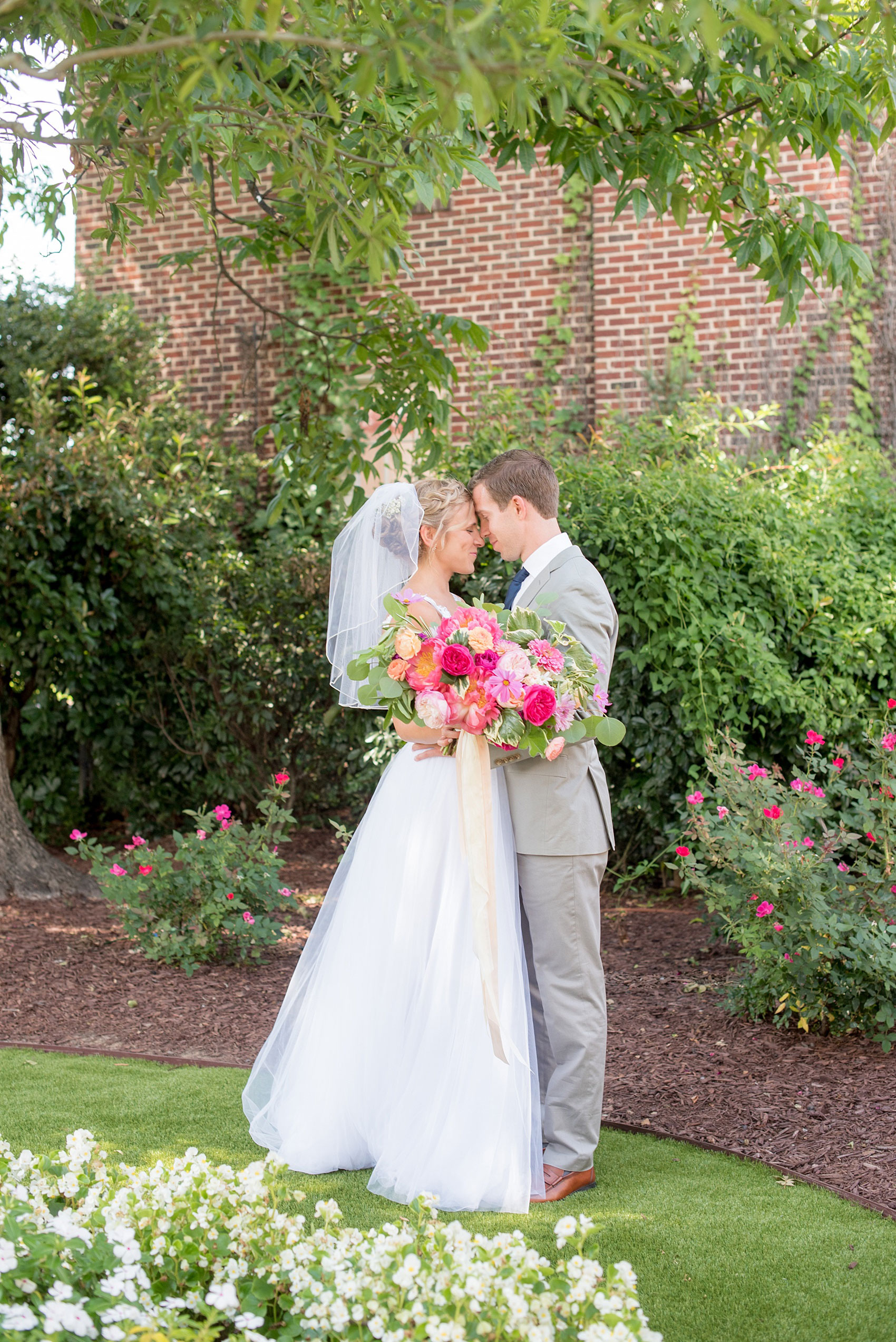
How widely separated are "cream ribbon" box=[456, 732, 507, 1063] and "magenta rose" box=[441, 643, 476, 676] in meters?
0.26

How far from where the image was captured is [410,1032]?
129 inches

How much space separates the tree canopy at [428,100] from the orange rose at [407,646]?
911mm

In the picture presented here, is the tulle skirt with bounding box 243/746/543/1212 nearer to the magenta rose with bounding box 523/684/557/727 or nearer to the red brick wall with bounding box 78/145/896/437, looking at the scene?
the magenta rose with bounding box 523/684/557/727

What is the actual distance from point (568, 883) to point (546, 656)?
0.66 metres

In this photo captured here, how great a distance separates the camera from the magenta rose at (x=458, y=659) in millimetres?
2934

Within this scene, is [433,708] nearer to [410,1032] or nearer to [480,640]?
[480,640]

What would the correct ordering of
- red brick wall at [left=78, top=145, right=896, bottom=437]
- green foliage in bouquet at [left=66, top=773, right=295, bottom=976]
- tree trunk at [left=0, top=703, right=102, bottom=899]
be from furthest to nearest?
red brick wall at [left=78, top=145, right=896, bottom=437]
tree trunk at [left=0, top=703, right=102, bottom=899]
green foliage in bouquet at [left=66, top=773, right=295, bottom=976]

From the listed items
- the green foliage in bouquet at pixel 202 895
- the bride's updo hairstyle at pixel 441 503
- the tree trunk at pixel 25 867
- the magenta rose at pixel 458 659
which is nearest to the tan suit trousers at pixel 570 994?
the magenta rose at pixel 458 659

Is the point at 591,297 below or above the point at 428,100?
above

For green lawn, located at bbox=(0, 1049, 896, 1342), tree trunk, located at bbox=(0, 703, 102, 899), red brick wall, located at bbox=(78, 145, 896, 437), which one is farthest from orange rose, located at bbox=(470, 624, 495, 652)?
red brick wall, located at bbox=(78, 145, 896, 437)

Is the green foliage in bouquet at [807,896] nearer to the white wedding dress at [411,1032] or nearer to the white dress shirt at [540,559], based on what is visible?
the white wedding dress at [411,1032]

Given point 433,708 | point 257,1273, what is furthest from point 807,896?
point 257,1273

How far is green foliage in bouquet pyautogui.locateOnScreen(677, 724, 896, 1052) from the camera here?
13.5ft

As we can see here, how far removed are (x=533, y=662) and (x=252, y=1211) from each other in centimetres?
142
